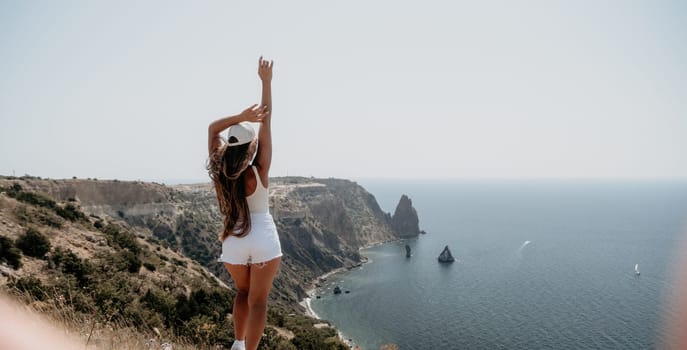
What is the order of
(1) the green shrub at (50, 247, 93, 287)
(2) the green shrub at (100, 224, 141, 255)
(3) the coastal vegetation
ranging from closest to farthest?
(3) the coastal vegetation
(1) the green shrub at (50, 247, 93, 287)
(2) the green shrub at (100, 224, 141, 255)

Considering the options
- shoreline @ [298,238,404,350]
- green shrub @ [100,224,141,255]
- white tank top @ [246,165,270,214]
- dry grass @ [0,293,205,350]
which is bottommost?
shoreline @ [298,238,404,350]

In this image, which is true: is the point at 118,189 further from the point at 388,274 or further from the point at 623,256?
the point at 623,256

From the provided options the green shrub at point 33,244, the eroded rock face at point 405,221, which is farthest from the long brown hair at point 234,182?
the eroded rock face at point 405,221

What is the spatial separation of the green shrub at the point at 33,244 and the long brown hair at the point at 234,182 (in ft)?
41.9

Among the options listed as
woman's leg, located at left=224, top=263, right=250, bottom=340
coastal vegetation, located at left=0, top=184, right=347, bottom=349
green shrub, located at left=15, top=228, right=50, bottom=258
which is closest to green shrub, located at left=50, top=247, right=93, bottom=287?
coastal vegetation, located at left=0, top=184, right=347, bottom=349

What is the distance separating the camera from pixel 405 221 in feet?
383

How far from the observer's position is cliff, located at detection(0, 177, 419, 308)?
43.9m

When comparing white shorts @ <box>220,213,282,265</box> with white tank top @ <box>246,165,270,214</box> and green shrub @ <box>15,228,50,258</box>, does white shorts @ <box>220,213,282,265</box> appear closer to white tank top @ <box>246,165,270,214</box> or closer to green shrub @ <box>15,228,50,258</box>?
white tank top @ <box>246,165,270,214</box>

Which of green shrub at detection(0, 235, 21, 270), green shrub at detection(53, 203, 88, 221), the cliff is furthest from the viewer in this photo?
the cliff

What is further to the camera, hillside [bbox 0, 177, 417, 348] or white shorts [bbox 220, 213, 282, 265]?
hillside [bbox 0, 177, 417, 348]

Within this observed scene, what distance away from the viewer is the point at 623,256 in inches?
3162

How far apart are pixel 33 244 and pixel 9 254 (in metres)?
1.40

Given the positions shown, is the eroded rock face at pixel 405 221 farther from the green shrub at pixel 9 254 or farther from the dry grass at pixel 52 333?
the dry grass at pixel 52 333

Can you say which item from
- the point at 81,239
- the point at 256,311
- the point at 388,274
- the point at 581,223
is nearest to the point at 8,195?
the point at 81,239
